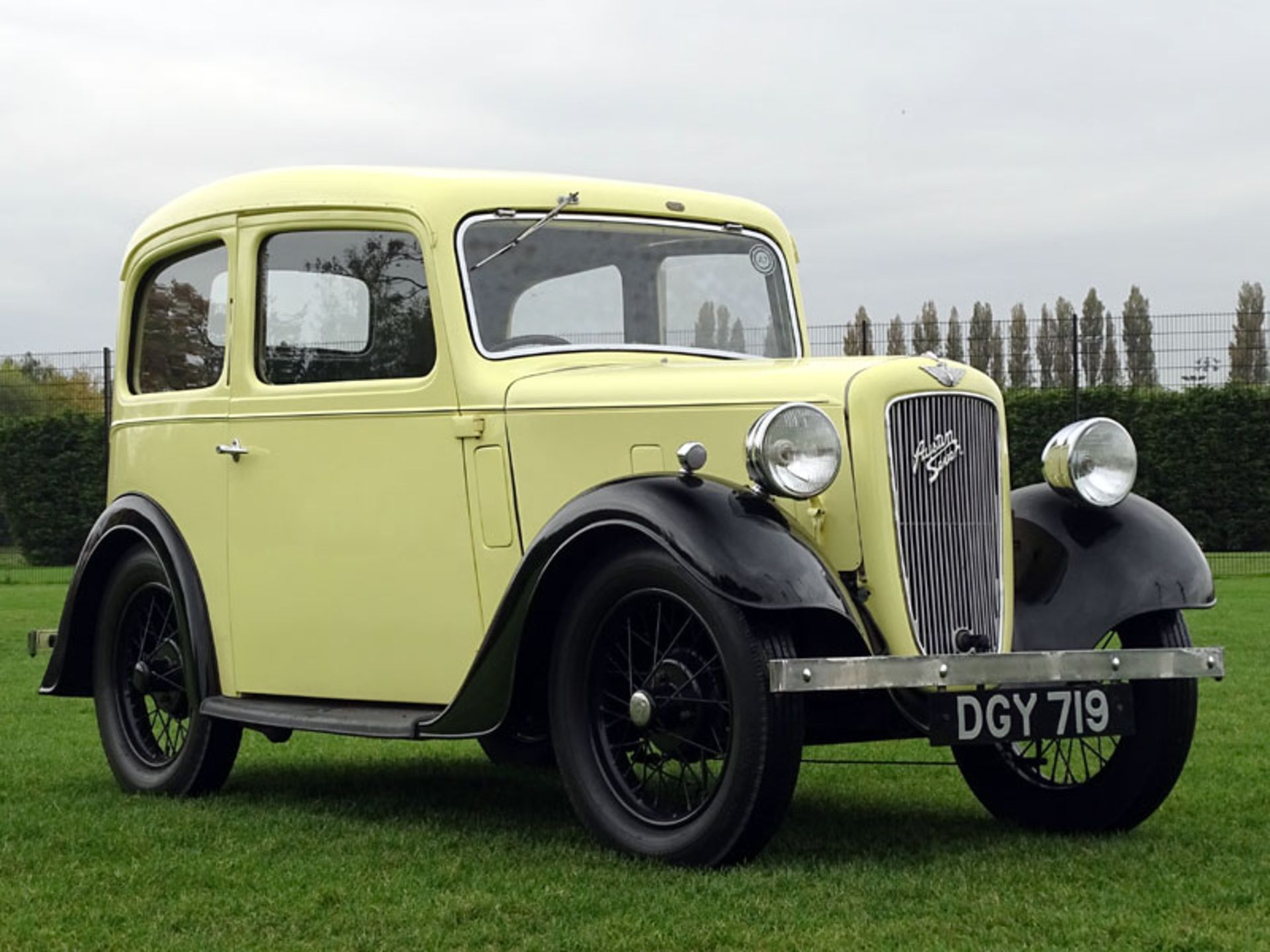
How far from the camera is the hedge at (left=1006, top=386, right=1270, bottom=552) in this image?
21.1 metres

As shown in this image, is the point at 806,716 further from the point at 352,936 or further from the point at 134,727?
the point at 134,727

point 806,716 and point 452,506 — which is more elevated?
point 452,506

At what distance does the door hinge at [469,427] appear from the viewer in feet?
20.1

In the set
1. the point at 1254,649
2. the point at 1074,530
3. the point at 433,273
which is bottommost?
the point at 1254,649

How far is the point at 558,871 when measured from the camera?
527 cm

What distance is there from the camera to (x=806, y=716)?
5.51 metres

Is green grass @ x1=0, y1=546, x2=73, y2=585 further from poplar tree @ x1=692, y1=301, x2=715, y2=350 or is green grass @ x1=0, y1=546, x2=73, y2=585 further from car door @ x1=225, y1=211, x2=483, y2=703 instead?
poplar tree @ x1=692, y1=301, x2=715, y2=350

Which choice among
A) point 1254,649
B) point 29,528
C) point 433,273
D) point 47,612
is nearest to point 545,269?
point 433,273

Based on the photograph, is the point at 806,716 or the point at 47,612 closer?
the point at 806,716

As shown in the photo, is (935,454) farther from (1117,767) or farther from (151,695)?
(151,695)

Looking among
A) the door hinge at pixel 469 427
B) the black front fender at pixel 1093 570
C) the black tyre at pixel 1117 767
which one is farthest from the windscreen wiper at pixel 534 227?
the black tyre at pixel 1117 767

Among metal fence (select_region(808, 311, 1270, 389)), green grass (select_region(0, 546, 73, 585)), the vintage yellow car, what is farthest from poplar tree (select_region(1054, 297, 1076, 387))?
the vintage yellow car

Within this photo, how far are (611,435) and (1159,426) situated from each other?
1671cm

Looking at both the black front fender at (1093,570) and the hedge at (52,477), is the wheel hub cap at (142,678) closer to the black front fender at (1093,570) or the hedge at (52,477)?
the black front fender at (1093,570)
